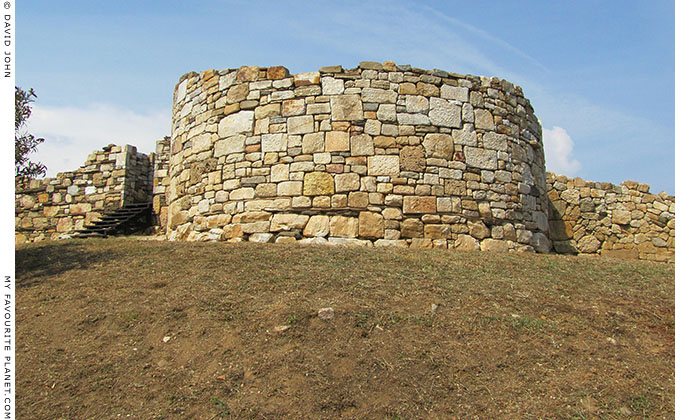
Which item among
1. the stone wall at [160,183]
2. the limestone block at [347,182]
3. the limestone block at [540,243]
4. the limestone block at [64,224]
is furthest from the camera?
the limestone block at [64,224]

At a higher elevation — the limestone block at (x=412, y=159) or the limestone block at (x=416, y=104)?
the limestone block at (x=416, y=104)

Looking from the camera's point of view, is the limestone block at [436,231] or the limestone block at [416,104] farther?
the limestone block at [416,104]

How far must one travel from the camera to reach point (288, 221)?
9.70 m

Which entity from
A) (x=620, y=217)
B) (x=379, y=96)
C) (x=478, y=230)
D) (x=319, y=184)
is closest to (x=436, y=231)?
(x=478, y=230)

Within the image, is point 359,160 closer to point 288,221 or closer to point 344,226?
point 344,226

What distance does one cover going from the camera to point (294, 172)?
388 inches

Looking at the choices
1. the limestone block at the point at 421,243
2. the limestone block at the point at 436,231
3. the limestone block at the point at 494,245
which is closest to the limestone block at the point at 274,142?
the limestone block at the point at 421,243

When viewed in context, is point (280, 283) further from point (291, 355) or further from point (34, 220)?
point (34, 220)

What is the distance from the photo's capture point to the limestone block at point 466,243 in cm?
976

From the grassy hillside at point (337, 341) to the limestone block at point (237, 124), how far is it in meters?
3.35

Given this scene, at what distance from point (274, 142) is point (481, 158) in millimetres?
4294

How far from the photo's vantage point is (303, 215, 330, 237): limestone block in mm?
9539

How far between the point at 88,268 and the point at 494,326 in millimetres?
6147

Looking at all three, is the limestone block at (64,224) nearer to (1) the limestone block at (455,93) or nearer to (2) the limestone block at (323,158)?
(2) the limestone block at (323,158)
